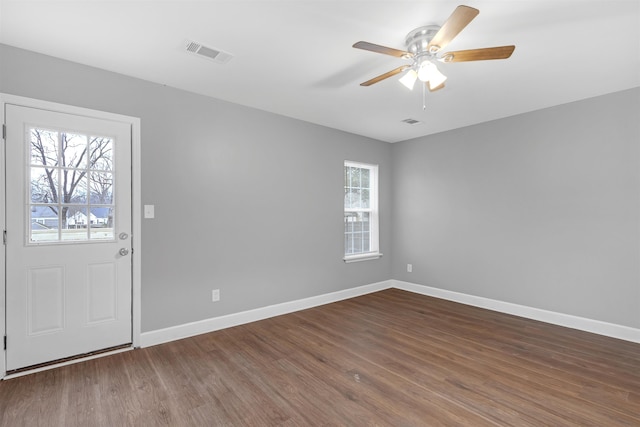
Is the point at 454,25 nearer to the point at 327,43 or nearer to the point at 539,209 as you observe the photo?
the point at 327,43

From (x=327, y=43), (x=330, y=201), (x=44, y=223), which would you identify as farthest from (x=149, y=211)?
(x=330, y=201)

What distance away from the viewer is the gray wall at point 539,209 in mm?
3195

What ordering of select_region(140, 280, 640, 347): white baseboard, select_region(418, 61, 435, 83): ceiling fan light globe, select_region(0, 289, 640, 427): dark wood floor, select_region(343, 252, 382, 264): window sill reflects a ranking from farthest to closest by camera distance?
select_region(343, 252, 382, 264): window sill < select_region(140, 280, 640, 347): white baseboard < select_region(418, 61, 435, 83): ceiling fan light globe < select_region(0, 289, 640, 427): dark wood floor

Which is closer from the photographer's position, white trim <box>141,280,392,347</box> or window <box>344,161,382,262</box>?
white trim <box>141,280,392,347</box>

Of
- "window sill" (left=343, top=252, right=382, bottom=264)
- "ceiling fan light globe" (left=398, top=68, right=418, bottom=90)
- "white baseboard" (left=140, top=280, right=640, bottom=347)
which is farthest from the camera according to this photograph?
"window sill" (left=343, top=252, right=382, bottom=264)

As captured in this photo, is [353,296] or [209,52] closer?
[209,52]

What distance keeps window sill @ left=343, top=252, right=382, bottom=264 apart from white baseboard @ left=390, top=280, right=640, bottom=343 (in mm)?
771

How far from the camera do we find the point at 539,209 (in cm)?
373

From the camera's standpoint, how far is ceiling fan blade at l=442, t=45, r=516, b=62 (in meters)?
1.88

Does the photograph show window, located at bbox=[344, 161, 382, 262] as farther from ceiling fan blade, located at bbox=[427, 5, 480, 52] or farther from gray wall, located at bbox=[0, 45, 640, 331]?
ceiling fan blade, located at bbox=[427, 5, 480, 52]

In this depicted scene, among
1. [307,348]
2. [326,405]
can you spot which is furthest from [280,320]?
[326,405]

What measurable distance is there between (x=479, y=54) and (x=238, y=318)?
3.38m

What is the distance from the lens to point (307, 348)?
291 centimetres

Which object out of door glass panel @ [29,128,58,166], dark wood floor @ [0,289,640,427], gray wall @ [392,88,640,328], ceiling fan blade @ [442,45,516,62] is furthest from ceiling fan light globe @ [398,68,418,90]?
door glass panel @ [29,128,58,166]
